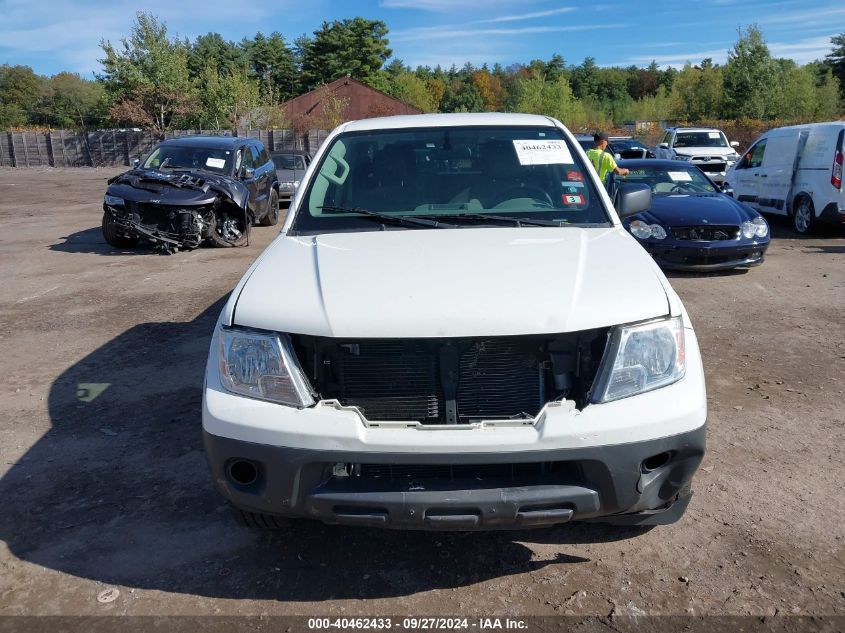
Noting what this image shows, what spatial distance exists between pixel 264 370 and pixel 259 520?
742 mm

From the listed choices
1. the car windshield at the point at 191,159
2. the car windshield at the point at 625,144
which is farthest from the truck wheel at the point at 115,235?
the car windshield at the point at 625,144

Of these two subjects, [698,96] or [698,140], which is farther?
[698,96]

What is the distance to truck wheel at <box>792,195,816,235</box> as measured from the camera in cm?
1211

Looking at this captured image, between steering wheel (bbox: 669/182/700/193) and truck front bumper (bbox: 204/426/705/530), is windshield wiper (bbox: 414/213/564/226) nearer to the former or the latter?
truck front bumper (bbox: 204/426/705/530)

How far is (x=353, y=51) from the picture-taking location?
7606 centimetres

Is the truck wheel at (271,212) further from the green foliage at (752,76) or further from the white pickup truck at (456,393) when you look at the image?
the green foliage at (752,76)

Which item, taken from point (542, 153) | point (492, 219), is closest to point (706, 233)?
point (542, 153)

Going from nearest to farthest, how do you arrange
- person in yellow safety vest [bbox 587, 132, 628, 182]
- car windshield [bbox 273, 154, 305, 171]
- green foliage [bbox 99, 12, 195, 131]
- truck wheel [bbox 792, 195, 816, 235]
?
person in yellow safety vest [bbox 587, 132, 628, 182]
truck wheel [bbox 792, 195, 816, 235]
car windshield [bbox 273, 154, 305, 171]
green foliage [bbox 99, 12, 195, 131]

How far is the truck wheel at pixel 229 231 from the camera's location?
1170cm

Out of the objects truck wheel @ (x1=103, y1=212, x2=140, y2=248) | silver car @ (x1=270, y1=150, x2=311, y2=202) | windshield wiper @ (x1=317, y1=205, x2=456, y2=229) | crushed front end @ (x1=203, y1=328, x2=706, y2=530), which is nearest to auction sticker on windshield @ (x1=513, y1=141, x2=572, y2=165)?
windshield wiper @ (x1=317, y1=205, x2=456, y2=229)

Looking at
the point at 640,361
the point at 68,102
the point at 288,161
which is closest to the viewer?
the point at 640,361

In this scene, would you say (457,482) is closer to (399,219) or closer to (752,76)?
(399,219)

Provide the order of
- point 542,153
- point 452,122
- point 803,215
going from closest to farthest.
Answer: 1. point 542,153
2. point 452,122
3. point 803,215

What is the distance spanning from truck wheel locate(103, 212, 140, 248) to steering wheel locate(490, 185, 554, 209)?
8.91 m
